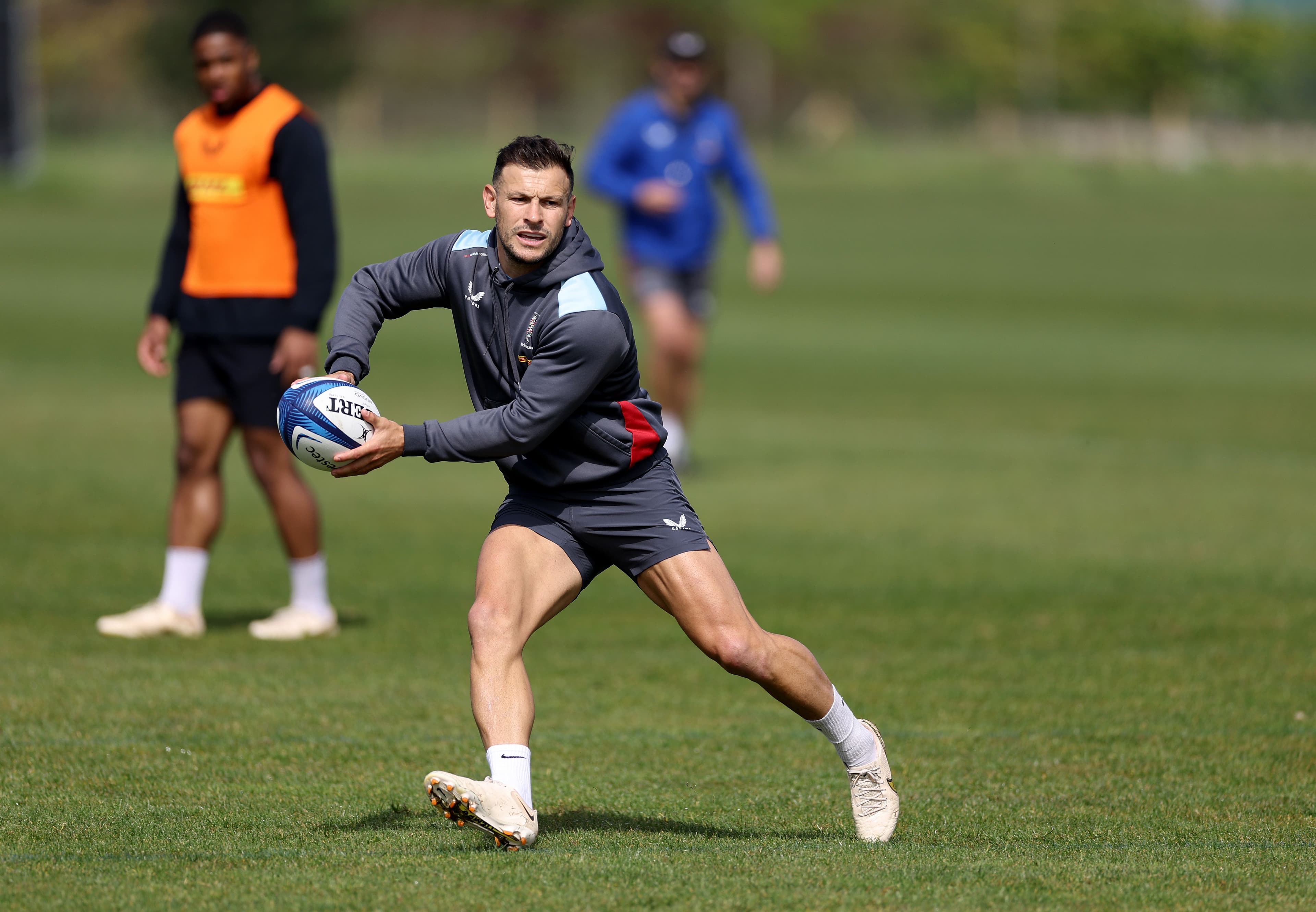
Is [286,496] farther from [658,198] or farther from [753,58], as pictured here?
[753,58]

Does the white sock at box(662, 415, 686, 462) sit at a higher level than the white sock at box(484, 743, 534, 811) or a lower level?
lower

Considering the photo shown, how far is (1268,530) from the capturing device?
38.2 ft

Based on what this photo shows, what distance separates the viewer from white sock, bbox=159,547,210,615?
28.2 ft

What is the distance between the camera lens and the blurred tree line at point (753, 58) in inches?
3226

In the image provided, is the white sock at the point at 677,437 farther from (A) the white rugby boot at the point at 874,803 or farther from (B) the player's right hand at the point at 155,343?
(A) the white rugby boot at the point at 874,803

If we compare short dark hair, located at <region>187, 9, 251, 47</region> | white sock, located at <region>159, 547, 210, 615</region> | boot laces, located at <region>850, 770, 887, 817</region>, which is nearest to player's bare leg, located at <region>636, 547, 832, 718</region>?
boot laces, located at <region>850, 770, 887, 817</region>

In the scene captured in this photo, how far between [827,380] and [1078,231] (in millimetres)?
25879

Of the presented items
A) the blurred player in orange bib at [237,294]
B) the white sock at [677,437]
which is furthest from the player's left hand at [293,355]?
the white sock at [677,437]

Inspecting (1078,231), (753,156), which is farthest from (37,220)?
(753,156)

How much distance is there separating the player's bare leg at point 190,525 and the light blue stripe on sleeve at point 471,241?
3.27m

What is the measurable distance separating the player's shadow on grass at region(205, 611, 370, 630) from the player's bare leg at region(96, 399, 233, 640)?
176 millimetres

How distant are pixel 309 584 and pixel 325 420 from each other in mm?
3617

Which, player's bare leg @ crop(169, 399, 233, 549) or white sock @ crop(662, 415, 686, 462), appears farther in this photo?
white sock @ crop(662, 415, 686, 462)

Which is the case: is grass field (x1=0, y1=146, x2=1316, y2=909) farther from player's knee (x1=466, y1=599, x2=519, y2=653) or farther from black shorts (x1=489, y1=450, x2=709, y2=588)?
black shorts (x1=489, y1=450, x2=709, y2=588)
